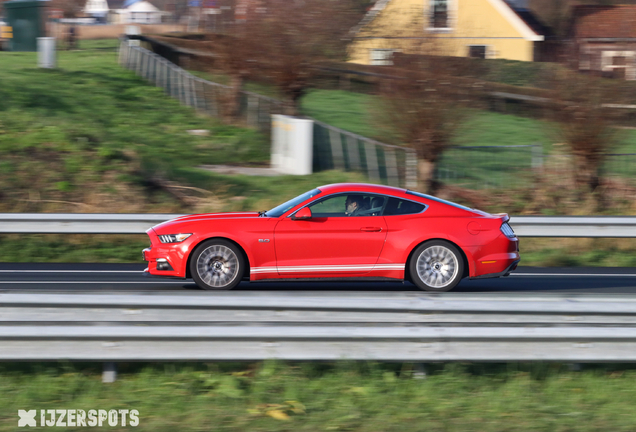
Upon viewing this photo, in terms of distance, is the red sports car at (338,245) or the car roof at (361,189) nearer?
the red sports car at (338,245)

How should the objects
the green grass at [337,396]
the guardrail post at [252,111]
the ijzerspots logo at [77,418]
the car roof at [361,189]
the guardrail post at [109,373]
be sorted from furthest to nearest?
the guardrail post at [252,111]
the car roof at [361,189]
the guardrail post at [109,373]
the green grass at [337,396]
the ijzerspots logo at [77,418]

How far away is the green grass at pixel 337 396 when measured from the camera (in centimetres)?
473

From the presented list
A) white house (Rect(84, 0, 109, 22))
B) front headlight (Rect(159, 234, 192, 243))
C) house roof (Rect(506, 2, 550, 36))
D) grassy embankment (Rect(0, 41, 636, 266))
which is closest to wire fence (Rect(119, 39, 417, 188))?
grassy embankment (Rect(0, 41, 636, 266))

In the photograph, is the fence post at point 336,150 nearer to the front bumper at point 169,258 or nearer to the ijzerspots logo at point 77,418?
the front bumper at point 169,258

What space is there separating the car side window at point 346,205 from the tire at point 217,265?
108 cm

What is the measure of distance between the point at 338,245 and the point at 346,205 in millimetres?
527

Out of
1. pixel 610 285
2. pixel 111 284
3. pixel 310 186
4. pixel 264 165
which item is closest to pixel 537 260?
pixel 610 285

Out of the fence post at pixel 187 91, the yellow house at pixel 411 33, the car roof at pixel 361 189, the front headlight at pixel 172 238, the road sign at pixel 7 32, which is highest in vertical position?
the road sign at pixel 7 32

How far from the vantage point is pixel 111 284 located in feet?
31.0

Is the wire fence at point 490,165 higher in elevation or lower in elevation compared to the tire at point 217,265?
higher

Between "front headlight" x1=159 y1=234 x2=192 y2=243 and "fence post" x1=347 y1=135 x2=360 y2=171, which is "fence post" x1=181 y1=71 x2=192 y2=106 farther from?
"front headlight" x1=159 y1=234 x2=192 y2=243

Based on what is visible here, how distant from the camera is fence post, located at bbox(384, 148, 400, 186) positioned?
16.8 metres

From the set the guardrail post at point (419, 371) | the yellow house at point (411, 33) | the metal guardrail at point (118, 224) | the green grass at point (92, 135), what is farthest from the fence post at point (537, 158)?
the guardrail post at point (419, 371)

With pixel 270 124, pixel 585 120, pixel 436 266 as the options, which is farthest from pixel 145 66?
pixel 436 266
